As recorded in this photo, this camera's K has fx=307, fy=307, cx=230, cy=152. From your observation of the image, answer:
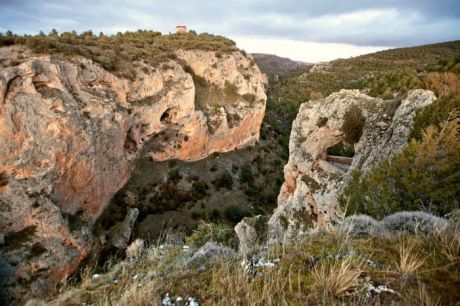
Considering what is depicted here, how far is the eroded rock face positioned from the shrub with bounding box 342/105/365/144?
0.83ft

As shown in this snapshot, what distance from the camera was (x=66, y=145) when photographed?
870 inches

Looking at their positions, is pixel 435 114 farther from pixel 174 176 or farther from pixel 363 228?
pixel 174 176

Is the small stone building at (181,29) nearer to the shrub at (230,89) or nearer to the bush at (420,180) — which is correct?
the shrub at (230,89)

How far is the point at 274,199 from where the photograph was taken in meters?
35.6

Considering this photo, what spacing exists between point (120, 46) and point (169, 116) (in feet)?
32.9

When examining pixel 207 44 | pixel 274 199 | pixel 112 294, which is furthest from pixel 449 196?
pixel 207 44

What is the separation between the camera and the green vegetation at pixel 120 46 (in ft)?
86.7

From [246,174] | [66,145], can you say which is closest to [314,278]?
[66,145]

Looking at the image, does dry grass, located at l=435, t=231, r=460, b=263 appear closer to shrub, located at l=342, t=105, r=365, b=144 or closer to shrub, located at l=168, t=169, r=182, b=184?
shrub, located at l=342, t=105, r=365, b=144

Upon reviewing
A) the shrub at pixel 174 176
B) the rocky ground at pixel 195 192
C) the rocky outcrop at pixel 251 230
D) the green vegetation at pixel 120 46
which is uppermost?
the green vegetation at pixel 120 46

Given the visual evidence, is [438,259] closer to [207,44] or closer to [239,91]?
[239,91]

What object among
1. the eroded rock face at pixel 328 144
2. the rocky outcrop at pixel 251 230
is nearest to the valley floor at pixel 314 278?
the eroded rock face at pixel 328 144

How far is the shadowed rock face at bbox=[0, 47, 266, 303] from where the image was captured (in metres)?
18.7

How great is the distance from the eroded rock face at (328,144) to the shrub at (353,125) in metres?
0.25
